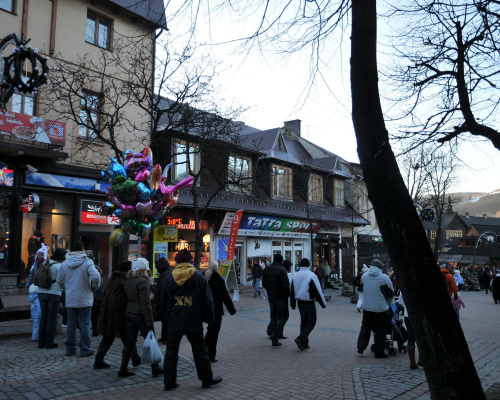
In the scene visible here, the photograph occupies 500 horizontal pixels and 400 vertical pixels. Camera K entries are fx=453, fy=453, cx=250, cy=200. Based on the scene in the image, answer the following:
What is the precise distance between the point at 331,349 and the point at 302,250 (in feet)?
66.9

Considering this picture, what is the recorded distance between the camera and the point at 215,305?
25.7ft

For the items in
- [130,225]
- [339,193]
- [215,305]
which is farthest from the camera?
[339,193]

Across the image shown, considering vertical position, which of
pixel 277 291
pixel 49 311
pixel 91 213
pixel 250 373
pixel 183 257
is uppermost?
pixel 91 213

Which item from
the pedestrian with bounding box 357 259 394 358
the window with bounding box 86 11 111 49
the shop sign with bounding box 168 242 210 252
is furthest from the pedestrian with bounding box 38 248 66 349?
the shop sign with bounding box 168 242 210 252

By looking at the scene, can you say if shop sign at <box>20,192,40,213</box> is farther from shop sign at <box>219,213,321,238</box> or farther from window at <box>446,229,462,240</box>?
window at <box>446,229,462,240</box>

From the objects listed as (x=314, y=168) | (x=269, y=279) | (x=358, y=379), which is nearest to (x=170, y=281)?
(x=358, y=379)

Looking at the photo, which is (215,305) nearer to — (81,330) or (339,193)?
(81,330)

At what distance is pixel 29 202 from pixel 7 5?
676cm

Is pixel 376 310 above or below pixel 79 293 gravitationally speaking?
below

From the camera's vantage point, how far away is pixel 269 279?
9.77 meters

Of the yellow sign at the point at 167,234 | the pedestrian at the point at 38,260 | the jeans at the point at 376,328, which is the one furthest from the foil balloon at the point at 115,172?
the yellow sign at the point at 167,234

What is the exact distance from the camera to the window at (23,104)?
1525 centimetres

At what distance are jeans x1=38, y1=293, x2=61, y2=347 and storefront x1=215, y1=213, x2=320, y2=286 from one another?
1379 centimetres

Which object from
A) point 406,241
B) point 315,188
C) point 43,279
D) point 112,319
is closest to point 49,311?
point 43,279
